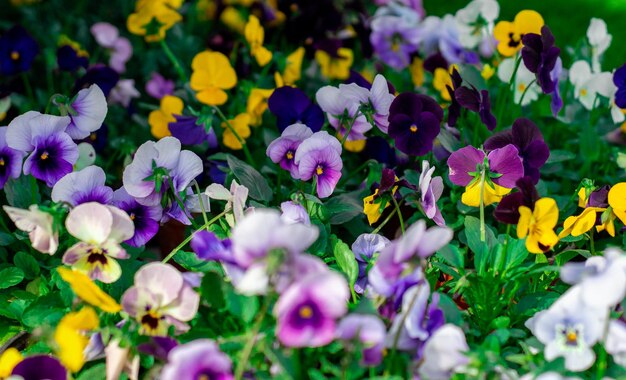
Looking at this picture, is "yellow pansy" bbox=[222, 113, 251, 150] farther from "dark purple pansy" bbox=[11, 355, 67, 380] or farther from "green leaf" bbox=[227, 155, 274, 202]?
"dark purple pansy" bbox=[11, 355, 67, 380]

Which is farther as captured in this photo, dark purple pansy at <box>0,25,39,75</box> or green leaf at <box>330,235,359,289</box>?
dark purple pansy at <box>0,25,39,75</box>

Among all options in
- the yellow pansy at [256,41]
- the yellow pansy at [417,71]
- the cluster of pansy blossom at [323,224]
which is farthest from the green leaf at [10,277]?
the yellow pansy at [417,71]

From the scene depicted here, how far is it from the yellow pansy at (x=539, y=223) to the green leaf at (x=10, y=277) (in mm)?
884

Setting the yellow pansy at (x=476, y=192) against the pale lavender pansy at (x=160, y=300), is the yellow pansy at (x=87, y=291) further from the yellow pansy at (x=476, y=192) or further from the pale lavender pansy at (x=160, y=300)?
the yellow pansy at (x=476, y=192)

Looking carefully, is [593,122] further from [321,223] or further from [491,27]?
[321,223]

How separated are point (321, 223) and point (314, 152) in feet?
0.42

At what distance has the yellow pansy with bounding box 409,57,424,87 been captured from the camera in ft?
8.23

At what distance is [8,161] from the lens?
5.17 feet

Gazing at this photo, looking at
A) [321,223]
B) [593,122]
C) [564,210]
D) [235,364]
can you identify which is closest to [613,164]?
[593,122]

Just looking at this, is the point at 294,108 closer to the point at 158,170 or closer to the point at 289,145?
the point at 289,145

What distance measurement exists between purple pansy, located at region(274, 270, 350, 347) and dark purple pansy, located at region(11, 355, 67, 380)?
358 millimetres

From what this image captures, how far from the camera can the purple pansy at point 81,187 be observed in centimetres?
137

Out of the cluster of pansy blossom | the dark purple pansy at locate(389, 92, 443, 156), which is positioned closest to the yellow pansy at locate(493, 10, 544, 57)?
the cluster of pansy blossom

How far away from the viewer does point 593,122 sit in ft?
7.35
